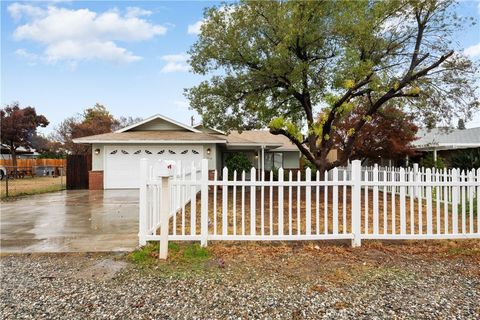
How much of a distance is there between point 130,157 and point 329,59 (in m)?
10.4

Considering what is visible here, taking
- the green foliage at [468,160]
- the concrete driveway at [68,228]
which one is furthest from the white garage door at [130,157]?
the green foliage at [468,160]

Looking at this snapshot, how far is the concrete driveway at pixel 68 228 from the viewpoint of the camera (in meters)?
5.00

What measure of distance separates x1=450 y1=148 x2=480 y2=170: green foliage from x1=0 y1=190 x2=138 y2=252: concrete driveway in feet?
39.7

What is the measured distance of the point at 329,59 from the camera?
11.0 meters

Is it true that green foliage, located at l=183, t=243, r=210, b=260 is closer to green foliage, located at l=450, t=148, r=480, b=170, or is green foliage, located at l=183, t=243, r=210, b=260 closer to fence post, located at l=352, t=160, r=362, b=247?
fence post, located at l=352, t=160, r=362, b=247

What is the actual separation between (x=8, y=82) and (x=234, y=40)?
40.0ft

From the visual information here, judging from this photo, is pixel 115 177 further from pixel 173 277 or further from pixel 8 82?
pixel 173 277

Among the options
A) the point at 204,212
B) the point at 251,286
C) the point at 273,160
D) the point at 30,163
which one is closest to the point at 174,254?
the point at 204,212

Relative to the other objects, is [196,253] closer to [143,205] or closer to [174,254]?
[174,254]

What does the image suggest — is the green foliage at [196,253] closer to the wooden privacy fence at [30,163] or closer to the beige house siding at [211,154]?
the beige house siding at [211,154]

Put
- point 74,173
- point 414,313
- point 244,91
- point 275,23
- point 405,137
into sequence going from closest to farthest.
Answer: point 414,313
point 275,23
point 244,91
point 405,137
point 74,173

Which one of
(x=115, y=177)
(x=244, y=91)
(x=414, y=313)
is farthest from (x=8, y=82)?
(x=414, y=313)

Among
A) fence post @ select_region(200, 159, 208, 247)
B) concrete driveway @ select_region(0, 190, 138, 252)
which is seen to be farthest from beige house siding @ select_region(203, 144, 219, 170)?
fence post @ select_region(200, 159, 208, 247)

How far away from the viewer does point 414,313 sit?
2871 millimetres
